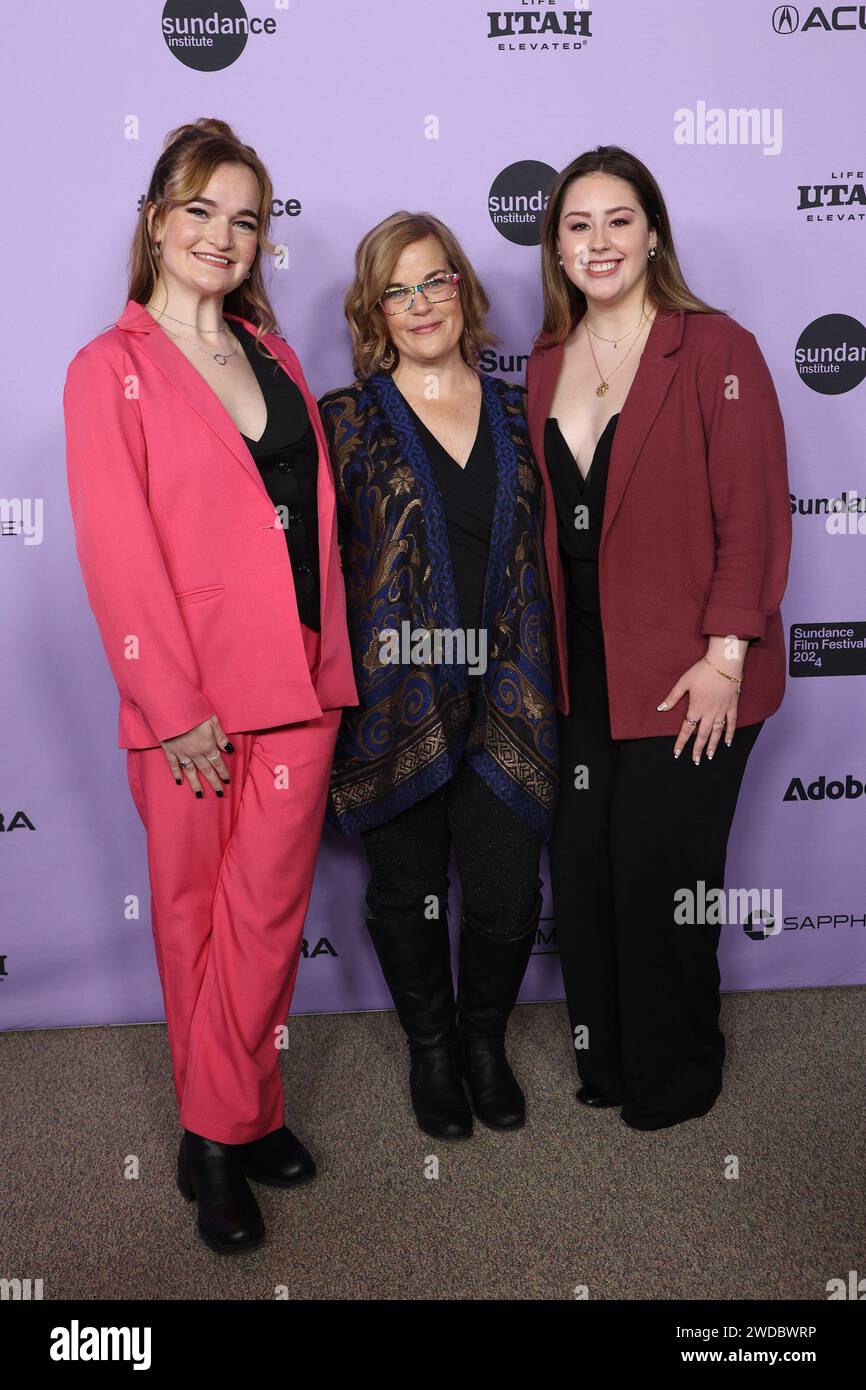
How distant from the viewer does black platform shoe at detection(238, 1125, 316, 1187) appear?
2.06m

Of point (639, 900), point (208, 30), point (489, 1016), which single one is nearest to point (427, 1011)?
point (489, 1016)

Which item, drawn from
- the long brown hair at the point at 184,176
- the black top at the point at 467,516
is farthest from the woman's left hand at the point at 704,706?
the long brown hair at the point at 184,176

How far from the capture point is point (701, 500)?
6.45 feet

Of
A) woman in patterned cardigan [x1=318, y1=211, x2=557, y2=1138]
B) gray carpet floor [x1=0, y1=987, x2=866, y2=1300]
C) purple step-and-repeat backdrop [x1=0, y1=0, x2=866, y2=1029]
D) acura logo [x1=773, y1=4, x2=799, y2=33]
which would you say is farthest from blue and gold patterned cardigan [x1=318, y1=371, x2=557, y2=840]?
acura logo [x1=773, y1=4, x2=799, y2=33]

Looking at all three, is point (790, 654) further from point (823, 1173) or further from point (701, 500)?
point (823, 1173)

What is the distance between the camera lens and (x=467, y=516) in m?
1.98

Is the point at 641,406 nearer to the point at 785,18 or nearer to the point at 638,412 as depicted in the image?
the point at 638,412

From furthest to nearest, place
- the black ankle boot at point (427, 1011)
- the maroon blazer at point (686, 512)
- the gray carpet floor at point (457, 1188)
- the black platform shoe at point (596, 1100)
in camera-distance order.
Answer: the black platform shoe at point (596, 1100), the black ankle boot at point (427, 1011), the maroon blazer at point (686, 512), the gray carpet floor at point (457, 1188)

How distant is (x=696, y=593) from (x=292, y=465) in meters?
0.76

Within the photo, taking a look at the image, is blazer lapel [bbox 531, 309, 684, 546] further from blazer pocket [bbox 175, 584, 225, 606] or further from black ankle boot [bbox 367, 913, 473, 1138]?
black ankle boot [bbox 367, 913, 473, 1138]

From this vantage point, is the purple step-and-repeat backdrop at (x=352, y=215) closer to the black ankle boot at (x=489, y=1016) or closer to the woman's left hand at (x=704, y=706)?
the black ankle boot at (x=489, y=1016)

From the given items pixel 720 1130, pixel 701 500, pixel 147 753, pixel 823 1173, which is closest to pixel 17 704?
pixel 147 753

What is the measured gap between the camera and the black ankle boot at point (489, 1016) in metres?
2.21
